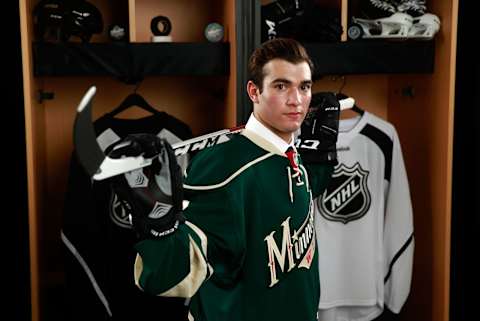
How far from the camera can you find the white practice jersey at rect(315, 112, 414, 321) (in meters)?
2.33

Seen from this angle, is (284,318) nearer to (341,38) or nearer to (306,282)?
(306,282)

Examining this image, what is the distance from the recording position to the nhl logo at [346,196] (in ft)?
7.59

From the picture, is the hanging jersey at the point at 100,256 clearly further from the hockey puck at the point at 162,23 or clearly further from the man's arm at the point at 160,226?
the man's arm at the point at 160,226

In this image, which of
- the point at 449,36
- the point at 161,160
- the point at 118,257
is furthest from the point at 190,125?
the point at 161,160

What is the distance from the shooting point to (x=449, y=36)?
2.23m

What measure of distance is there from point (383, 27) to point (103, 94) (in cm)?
104

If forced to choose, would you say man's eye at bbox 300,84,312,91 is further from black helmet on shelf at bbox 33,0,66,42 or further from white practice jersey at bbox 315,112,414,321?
black helmet on shelf at bbox 33,0,66,42

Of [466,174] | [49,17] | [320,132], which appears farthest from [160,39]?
[466,174]

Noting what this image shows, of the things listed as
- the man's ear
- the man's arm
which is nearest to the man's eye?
the man's ear

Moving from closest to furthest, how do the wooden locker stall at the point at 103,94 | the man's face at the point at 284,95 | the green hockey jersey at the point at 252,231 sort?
the green hockey jersey at the point at 252,231
the man's face at the point at 284,95
the wooden locker stall at the point at 103,94

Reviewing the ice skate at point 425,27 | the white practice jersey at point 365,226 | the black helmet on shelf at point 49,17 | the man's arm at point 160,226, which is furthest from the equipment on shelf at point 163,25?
the man's arm at point 160,226

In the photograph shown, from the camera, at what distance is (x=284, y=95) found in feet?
5.13

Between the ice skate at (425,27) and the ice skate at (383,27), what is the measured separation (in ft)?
0.06

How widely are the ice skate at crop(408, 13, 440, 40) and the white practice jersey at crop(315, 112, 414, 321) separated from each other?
0.33 m
